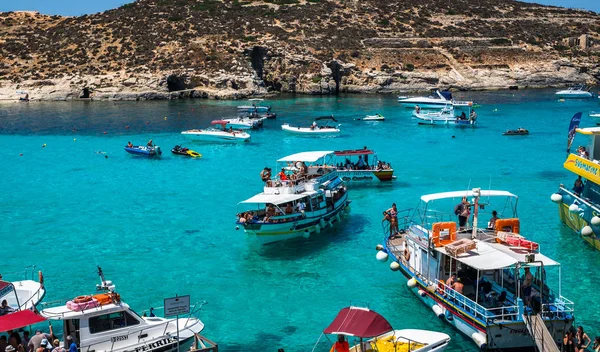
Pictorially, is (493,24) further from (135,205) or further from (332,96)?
(135,205)

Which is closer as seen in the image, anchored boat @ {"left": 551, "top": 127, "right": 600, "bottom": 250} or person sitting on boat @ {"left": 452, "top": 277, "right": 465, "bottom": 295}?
person sitting on boat @ {"left": 452, "top": 277, "right": 465, "bottom": 295}

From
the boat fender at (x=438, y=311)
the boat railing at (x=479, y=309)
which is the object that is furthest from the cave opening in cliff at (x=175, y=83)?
the boat railing at (x=479, y=309)

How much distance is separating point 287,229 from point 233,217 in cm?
675

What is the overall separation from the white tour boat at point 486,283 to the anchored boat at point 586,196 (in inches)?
177

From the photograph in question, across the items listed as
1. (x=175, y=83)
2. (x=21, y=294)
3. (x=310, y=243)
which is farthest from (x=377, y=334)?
(x=175, y=83)

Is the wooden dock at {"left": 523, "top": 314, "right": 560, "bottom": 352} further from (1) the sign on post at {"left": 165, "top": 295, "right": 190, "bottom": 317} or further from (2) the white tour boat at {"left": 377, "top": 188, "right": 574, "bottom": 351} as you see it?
(1) the sign on post at {"left": 165, "top": 295, "right": 190, "bottom": 317}

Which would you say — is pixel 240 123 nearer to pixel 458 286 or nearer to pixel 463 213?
pixel 463 213

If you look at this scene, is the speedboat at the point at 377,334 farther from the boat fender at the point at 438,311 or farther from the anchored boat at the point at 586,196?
the anchored boat at the point at 586,196

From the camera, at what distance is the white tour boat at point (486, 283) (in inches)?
780

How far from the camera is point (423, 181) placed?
46.1 meters

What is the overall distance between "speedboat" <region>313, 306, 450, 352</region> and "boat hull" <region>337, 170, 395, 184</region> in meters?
27.0

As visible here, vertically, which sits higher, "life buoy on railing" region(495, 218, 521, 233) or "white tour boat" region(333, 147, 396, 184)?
"life buoy on railing" region(495, 218, 521, 233)

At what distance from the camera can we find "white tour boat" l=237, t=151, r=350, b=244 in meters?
31.1

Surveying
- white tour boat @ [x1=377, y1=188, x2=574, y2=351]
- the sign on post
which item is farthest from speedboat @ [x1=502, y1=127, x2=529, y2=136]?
the sign on post
